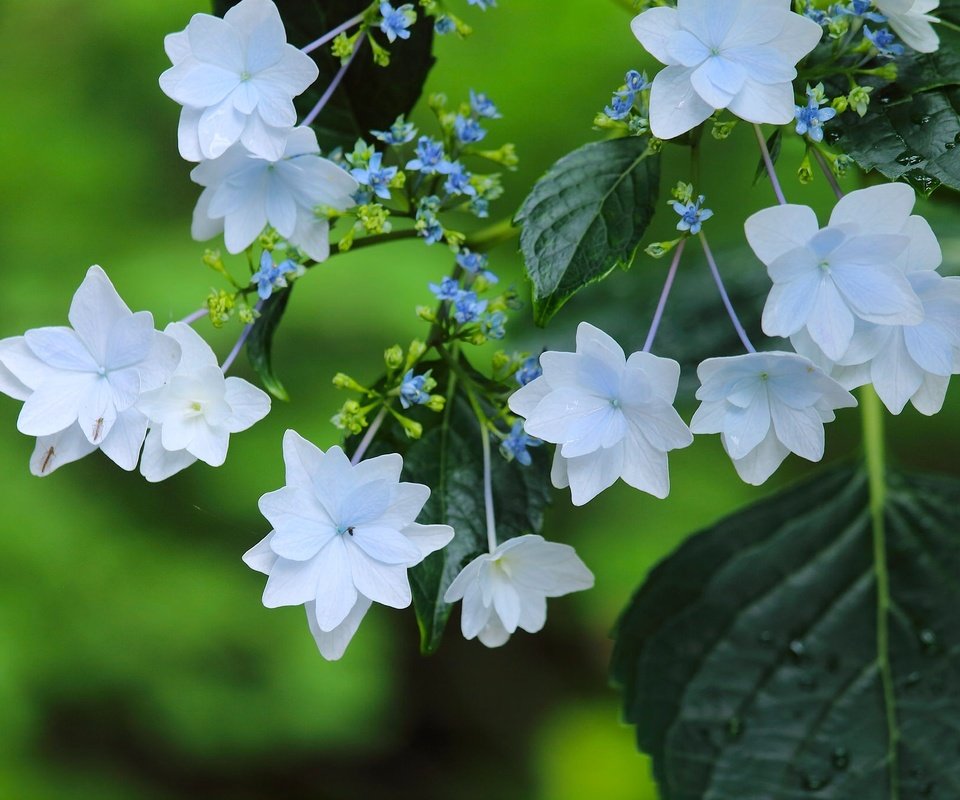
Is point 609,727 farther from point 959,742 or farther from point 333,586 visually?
point 333,586

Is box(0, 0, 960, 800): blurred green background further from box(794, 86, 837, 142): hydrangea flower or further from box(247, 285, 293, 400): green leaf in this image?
box(794, 86, 837, 142): hydrangea flower

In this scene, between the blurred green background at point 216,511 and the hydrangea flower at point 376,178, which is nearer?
the hydrangea flower at point 376,178

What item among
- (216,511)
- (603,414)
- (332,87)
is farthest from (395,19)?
(216,511)

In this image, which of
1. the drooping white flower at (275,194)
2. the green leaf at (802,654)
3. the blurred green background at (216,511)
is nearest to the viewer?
the drooping white flower at (275,194)

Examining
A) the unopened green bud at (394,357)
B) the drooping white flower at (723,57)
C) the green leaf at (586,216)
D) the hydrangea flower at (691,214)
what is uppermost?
the drooping white flower at (723,57)

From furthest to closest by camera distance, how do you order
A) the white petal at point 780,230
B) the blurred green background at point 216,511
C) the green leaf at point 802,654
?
the blurred green background at point 216,511 < the green leaf at point 802,654 < the white petal at point 780,230

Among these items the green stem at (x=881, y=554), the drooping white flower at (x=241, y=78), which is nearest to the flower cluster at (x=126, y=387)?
the drooping white flower at (x=241, y=78)

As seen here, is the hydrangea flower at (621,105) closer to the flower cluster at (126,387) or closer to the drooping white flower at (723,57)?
the drooping white flower at (723,57)

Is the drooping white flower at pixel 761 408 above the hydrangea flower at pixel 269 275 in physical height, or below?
below
